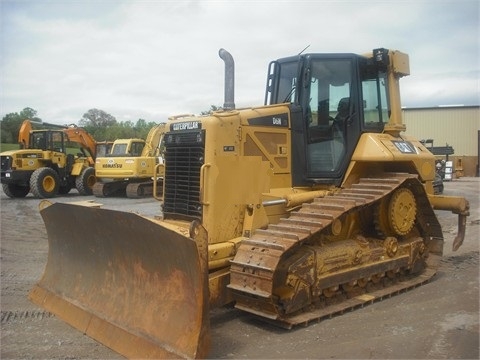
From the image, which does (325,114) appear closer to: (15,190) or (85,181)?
(85,181)

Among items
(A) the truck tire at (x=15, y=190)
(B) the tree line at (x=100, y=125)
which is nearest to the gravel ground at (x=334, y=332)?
(A) the truck tire at (x=15, y=190)

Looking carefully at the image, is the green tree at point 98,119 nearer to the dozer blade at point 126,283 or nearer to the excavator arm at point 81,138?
the excavator arm at point 81,138

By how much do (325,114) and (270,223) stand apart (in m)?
1.61

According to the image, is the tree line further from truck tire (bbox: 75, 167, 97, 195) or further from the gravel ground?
the gravel ground

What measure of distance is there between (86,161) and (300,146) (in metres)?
16.4

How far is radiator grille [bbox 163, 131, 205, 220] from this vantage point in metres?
5.36

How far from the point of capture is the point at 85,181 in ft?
64.5

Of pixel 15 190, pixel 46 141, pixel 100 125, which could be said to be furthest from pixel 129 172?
pixel 100 125

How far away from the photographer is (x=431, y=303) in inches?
221

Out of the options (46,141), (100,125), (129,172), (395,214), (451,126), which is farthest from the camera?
(100,125)

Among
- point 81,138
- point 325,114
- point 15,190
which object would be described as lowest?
point 15,190

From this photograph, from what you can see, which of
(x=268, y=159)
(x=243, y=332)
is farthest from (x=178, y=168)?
(x=243, y=332)

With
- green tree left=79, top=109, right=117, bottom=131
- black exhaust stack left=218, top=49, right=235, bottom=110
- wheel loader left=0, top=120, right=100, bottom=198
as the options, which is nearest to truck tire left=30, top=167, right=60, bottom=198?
wheel loader left=0, top=120, right=100, bottom=198

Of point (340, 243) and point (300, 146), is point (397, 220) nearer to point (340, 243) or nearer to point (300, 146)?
point (340, 243)
